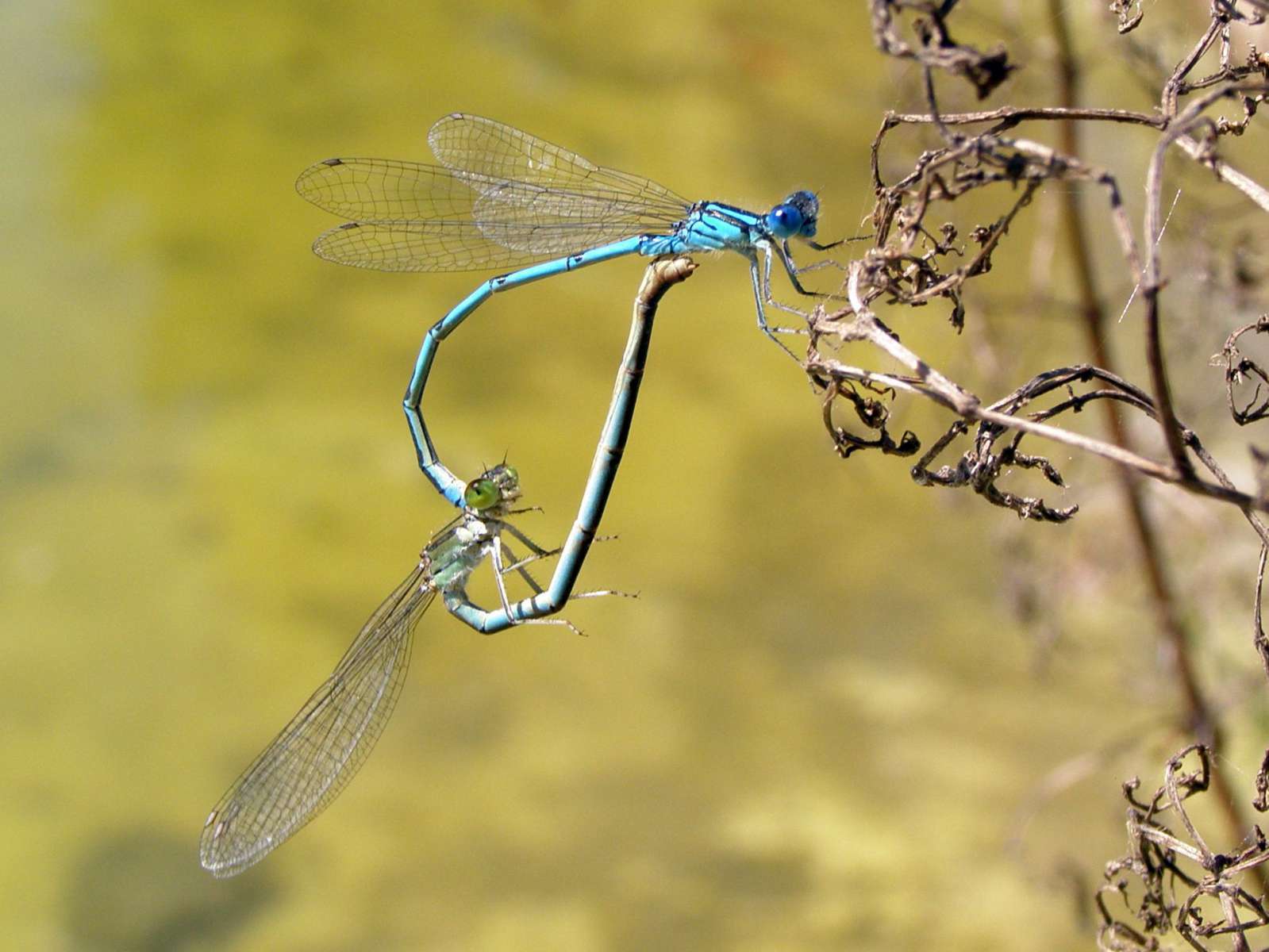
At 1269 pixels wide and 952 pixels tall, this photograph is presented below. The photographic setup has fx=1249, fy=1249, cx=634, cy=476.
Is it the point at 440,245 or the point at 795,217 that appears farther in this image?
the point at 440,245

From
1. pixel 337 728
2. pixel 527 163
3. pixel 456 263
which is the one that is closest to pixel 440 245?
pixel 456 263

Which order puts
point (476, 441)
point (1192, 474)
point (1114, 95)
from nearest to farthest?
1. point (1192, 474)
2. point (476, 441)
3. point (1114, 95)

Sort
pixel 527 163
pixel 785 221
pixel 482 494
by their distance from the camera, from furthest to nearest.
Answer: pixel 527 163 → pixel 482 494 → pixel 785 221

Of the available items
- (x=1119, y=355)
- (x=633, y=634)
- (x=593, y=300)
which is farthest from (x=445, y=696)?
(x=1119, y=355)

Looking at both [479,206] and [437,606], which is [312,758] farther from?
[437,606]

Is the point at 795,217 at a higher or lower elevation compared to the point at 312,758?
higher

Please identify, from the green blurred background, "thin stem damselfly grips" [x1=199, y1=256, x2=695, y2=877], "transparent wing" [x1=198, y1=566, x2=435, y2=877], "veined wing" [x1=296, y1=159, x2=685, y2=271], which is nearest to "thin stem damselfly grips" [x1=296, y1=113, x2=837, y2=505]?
"veined wing" [x1=296, y1=159, x2=685, y2=271]

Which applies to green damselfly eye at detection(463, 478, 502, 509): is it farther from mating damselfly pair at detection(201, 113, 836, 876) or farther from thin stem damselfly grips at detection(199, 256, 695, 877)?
thin stem damselfly grips at detection(199, 256, 695, 877)

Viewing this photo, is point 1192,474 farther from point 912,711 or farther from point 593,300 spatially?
point 593,300
